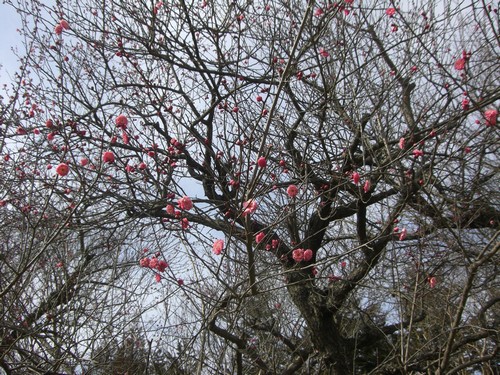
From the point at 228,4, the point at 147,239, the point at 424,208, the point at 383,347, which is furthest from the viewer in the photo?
the point at 383,347

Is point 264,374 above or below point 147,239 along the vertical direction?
below

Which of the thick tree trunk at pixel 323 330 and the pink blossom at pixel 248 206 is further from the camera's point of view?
the thick tree trunk at pixel 323 330

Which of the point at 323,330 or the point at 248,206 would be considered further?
the point at 323,330

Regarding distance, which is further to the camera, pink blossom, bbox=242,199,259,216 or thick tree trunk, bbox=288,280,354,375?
thick tree trunk, bbox=288,280,354,375

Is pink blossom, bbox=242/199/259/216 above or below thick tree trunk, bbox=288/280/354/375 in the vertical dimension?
below

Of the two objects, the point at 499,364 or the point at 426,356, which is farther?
the point at 499,364

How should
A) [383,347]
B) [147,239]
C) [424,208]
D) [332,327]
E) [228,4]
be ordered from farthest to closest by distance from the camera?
1. [383,347]
2. [147,239]
3. [332,327]
4. [228,4]
5. [424,208]

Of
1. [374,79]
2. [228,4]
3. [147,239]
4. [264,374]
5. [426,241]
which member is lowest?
[264,374]

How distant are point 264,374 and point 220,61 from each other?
3.17 meters

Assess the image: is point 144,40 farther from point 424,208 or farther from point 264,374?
point 264,374

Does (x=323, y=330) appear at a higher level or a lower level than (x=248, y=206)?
higher

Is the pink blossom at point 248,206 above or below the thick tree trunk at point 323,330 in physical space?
below

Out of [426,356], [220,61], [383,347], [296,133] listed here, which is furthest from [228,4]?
[383,347]

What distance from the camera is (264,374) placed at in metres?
4.14
